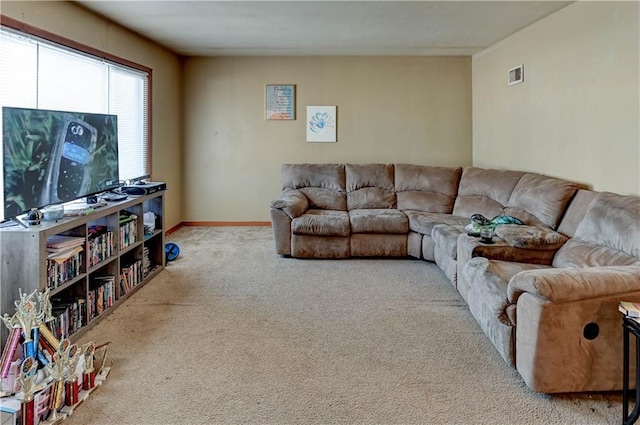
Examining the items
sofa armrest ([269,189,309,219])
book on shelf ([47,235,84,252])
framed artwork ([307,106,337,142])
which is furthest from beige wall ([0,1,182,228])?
framed artwork ([307,106,337,142])

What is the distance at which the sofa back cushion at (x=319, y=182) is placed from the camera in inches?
211

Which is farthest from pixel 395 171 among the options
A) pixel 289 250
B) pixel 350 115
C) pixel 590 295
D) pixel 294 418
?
pixel 294 418

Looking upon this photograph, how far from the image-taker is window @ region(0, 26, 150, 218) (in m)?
2.96

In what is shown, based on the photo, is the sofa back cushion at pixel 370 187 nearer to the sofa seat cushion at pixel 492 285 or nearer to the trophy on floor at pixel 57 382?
the sofa seat cushion at pixel 492 285

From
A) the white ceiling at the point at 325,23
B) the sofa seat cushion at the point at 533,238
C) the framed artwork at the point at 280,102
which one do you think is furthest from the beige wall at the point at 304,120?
the sofa seat cushion at the point at 533,238

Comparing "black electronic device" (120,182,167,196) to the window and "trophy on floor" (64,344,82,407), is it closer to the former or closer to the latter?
the window

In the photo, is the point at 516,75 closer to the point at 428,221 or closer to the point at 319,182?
the point at 428,221

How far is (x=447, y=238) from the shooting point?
383 centimetres

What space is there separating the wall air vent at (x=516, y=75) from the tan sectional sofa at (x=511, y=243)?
39.9 inches

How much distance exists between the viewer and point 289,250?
473cm

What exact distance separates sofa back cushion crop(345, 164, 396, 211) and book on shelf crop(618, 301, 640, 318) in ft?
11.3

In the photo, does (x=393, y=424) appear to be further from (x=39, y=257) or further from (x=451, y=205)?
(x=451, y=205)

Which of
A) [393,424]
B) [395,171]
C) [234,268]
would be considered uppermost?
[395,171]

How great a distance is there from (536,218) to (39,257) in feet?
11.7
